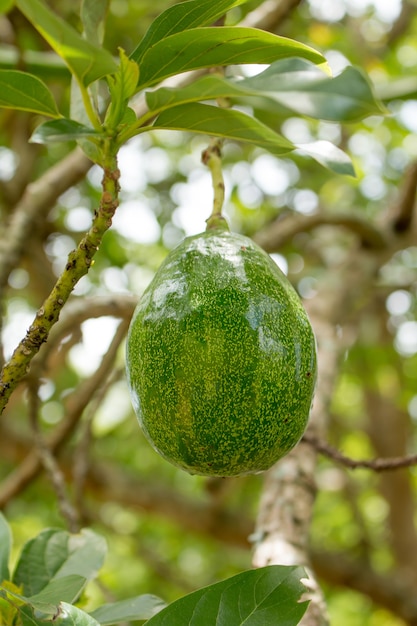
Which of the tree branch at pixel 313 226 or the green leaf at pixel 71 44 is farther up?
the tree branch at pixel 313 226

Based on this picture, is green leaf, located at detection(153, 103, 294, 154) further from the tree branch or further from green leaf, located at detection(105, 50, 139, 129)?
the tree branch

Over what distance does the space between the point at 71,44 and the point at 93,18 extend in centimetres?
30

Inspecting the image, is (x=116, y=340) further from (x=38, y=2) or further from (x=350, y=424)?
(x=350, y=424)

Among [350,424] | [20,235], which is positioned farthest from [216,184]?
[350,424]

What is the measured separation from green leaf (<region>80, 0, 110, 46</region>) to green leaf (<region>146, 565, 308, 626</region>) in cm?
73

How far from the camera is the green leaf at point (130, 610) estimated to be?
0.98 meters

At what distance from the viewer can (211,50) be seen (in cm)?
85

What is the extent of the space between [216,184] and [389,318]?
315 cm

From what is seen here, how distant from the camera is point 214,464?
969 millimetres

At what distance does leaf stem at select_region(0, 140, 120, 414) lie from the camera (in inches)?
32.1

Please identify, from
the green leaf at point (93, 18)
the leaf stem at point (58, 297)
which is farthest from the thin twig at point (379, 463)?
the green leaf at point (93, 18)

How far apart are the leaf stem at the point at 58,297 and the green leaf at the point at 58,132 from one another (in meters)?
0.07

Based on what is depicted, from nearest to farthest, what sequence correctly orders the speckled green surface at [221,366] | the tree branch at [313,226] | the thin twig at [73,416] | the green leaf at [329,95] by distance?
1. the green leaf at [329,95]
2. the speckled green surface at [221,366]
3. the thin twig at [73,416]
4. the tree branch at [313,226]

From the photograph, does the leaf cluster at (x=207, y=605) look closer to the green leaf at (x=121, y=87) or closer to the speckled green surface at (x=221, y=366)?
the speckled green surface at (x=221, y=366)
